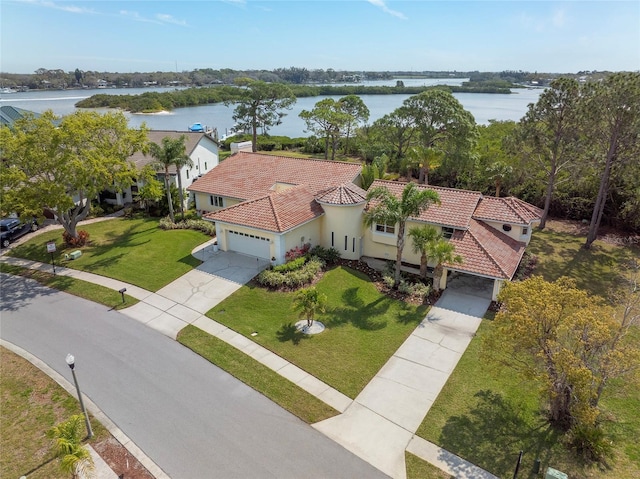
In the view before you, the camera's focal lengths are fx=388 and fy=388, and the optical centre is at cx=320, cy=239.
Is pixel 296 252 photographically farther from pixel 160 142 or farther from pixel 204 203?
pixel 160 142

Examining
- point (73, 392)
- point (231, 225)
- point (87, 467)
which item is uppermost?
point (231, 225)

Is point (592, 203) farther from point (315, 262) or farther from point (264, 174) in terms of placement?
point (264, 174)

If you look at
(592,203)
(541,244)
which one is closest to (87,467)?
(541,244)

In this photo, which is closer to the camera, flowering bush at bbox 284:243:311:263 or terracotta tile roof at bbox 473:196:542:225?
terracotta tile roof at bbox 473:196:542:225

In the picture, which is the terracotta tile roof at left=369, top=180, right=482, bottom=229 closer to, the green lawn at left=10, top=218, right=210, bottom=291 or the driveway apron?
the driveway apron

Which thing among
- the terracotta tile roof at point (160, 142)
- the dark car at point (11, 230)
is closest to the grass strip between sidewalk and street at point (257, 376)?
the dark car at point (11, 230)

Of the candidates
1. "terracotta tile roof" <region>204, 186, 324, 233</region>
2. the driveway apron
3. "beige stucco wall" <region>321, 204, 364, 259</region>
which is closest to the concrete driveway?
"terracotta tile roof" <region>204, 186, 324, 233</region>
